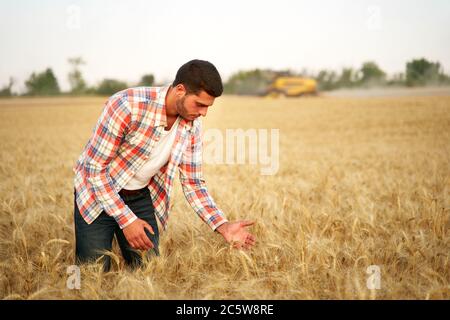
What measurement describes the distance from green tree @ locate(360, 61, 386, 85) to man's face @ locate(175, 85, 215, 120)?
1117 inches

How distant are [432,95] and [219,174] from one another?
15257 millimetres

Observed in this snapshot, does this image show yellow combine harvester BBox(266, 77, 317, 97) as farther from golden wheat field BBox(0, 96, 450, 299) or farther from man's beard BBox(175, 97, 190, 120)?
man's beard BBox(175, 97, 190, 120)

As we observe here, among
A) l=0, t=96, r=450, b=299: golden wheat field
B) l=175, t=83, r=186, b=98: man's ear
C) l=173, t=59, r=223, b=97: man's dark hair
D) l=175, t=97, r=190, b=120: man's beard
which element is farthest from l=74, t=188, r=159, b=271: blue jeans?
l=173, t=59, r=223, b=97: man's dark hair

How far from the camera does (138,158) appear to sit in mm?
2775

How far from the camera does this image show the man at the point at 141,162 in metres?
2.55

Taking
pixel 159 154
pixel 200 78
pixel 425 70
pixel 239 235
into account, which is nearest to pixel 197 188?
pixel 159 154

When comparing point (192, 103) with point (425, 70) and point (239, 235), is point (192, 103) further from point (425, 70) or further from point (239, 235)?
point (425, 70)

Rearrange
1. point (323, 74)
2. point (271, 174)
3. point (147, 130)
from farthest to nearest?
point (323, 74)
point (271, 174)
point (147, 130)

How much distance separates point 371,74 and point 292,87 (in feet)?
24.0

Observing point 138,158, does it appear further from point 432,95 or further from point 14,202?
point 432,95

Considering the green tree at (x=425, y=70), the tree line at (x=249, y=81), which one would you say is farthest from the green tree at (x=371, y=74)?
the green tree at (x=425, y=70)

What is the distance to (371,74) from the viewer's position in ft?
108

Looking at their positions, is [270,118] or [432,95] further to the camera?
[270,118]
